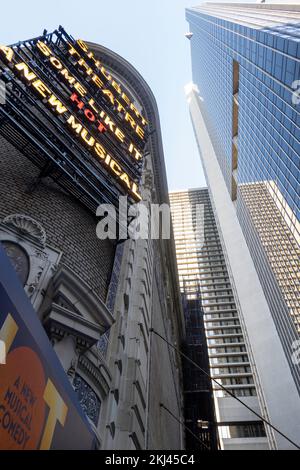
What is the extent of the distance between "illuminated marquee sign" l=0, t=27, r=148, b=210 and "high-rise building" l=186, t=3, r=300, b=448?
4068 centimetres

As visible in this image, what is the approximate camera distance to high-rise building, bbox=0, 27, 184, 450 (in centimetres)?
1116

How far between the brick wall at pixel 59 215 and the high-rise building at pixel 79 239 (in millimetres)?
57

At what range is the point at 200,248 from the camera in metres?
116

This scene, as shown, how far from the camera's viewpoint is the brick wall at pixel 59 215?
14000 millimetres

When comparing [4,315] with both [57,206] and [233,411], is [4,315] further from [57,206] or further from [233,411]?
[233,411]

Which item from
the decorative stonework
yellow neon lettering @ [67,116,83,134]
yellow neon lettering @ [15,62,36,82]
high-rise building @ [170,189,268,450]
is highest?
high-rise building @ [170,189,268,450]

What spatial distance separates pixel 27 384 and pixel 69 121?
14.6 m

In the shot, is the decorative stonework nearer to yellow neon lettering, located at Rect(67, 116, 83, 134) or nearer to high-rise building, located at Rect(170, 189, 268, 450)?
yellow neon lettering, located at Rect(67, 116, 83, 134)

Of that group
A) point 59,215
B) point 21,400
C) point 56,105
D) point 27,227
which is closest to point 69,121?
point 56,105

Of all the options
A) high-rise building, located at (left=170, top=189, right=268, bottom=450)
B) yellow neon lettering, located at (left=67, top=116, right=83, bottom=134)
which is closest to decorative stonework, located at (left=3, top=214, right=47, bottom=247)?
yellow neon lettering, located at (left=67, top=116, right=83, bottom=134)

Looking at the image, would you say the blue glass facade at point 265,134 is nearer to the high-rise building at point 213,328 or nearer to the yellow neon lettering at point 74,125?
the high-rise building at point 213,328

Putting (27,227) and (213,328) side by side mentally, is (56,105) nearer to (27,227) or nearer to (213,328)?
(27,227)

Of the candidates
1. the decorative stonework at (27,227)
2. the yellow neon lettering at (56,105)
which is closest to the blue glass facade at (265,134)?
the yellow neon lettering at (56,105)

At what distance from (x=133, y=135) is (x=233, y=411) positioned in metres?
67.9
